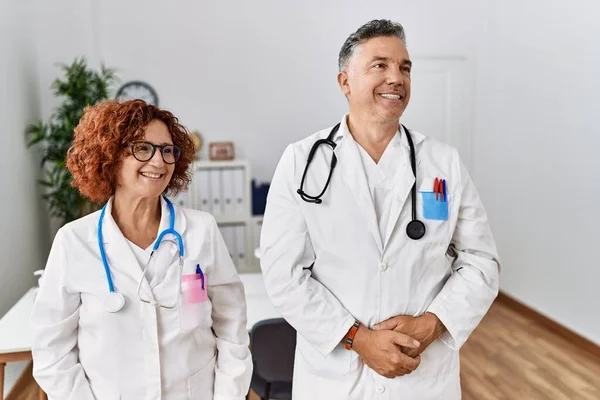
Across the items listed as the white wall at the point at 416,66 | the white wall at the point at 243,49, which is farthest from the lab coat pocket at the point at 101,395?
the white wall at the point at 243,49

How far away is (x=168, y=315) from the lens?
1.30 metres

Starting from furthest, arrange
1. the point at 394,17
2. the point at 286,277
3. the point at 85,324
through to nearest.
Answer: the point at 394,17 → the point at 286,277 → the point at 85,324

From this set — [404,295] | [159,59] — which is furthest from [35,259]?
[404,295]

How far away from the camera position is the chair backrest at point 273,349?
207cm

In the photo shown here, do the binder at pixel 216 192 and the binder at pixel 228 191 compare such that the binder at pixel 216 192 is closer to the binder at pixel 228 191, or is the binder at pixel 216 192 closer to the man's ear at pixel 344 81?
the binder at pixel 228 191

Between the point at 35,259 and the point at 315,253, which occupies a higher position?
the point at 315,253

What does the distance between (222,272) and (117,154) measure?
1.27 ft

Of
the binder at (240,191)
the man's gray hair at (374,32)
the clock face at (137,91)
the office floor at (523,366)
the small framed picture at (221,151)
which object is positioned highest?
the man's gray hair at (374,32)

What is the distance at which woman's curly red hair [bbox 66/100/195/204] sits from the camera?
126 centimetres

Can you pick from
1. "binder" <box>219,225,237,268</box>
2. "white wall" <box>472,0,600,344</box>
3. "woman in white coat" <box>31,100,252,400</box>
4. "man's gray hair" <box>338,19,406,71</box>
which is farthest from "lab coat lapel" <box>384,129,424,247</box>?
"binder" <box>219,225,237,268</box>

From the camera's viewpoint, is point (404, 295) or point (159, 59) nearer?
point (404, 295)

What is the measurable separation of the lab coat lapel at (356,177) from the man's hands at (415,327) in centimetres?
20

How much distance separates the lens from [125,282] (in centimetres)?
128

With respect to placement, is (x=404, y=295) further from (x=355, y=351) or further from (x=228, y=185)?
(x=228, y=185)
